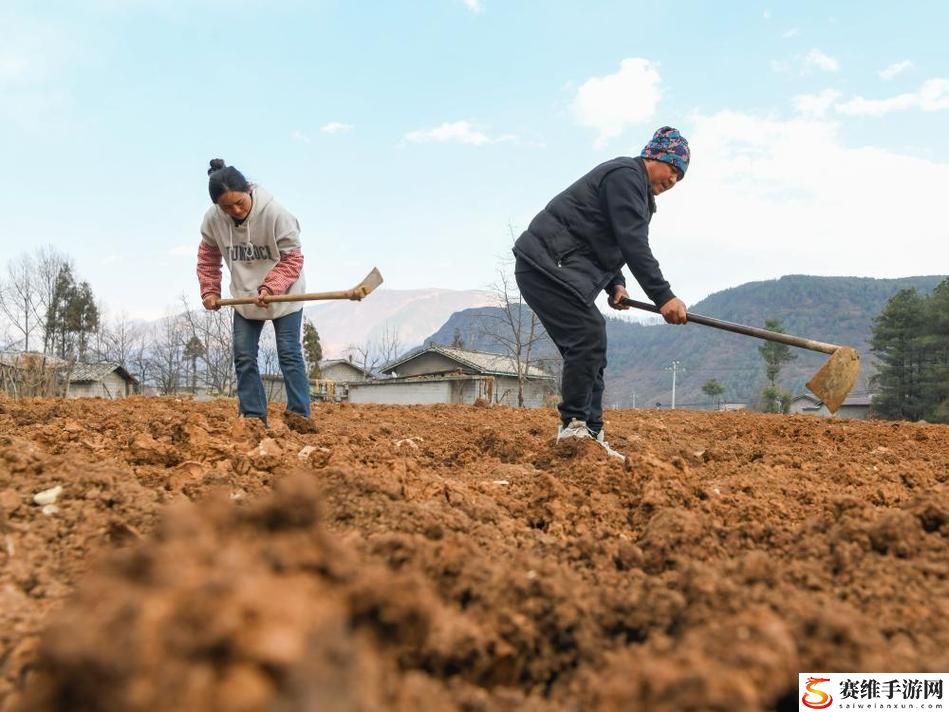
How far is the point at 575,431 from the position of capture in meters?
3.73

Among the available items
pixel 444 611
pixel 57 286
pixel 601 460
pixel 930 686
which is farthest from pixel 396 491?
pixel 57 286

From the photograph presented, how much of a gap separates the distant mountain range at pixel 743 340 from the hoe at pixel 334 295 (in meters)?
104

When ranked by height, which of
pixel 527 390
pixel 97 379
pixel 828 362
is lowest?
pixel 527 390

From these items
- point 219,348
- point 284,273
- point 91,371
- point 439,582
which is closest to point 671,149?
point 284,273

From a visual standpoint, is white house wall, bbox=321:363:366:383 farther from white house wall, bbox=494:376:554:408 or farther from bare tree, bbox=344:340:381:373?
white house wall, bbox=494:376:554:408

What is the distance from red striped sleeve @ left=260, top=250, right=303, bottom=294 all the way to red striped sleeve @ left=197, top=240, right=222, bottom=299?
531 mm

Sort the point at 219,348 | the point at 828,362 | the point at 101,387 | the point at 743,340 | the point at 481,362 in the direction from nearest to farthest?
the point at 828,362 → the point at 101,387 → the point at 481,362 → the point at 219,348 → the point at 743,340

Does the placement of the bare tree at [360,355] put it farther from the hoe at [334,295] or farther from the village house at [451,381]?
the hoe at [334,295]

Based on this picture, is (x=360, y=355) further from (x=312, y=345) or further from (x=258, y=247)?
(x=258, y=247)

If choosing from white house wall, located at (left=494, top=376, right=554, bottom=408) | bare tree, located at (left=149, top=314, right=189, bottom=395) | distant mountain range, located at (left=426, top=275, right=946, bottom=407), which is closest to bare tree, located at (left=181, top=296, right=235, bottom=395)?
bare tree, located at (left=149, top=314, right=189, bottom=395)

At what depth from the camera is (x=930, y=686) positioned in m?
1.12

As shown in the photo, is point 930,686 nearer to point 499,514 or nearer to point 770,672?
point 770,672

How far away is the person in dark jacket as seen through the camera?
374 cm

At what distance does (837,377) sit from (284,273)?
362 cm
